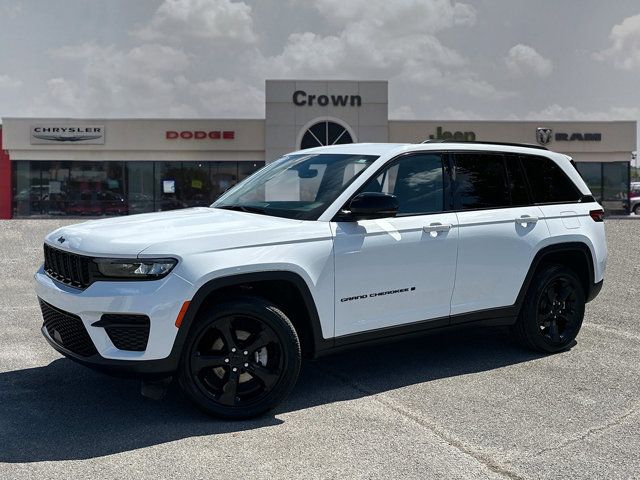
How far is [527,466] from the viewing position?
3721 mm

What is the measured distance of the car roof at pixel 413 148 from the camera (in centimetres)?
527

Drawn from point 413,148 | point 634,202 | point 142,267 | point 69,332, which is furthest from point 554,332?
point 634,202

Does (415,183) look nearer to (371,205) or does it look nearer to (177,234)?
(371,205)

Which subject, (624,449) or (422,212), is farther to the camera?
(422,212)

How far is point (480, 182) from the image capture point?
5.75m

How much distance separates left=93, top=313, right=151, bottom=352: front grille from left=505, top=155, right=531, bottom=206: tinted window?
3.41 metres

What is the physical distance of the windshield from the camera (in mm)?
4934

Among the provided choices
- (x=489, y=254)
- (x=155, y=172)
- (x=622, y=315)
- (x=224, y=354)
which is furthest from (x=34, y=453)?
(x=155, y=172)

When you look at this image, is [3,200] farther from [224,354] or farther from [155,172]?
[224,354]

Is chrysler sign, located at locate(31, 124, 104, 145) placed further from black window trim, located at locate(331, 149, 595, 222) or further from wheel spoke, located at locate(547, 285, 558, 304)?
wheel spoke, located at locate(547, 285, 558, 304)

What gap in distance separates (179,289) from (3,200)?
121 ft

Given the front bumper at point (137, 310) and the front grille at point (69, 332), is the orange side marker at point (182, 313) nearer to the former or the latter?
the front bumper at point (137, 310)

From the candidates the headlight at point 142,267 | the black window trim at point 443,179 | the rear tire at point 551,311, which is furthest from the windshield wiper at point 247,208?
the rear tire at point 551,311

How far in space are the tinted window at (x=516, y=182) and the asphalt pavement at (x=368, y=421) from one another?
1403 mm
